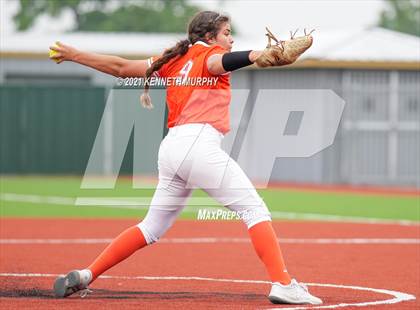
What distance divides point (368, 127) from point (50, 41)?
12836 mm

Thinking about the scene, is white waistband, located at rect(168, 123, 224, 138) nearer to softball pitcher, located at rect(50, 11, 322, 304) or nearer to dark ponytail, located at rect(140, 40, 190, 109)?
softball pitcher, located at rect(50, 11, 322, 304)

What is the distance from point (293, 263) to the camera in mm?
12766

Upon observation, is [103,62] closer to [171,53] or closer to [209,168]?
[171,53]

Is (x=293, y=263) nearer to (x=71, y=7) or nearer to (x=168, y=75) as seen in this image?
(x=168, y=75)

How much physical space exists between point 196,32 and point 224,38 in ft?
0.75

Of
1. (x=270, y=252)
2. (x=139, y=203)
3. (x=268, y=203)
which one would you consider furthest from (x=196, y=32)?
(x=268, y=203)

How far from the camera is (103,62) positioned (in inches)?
371

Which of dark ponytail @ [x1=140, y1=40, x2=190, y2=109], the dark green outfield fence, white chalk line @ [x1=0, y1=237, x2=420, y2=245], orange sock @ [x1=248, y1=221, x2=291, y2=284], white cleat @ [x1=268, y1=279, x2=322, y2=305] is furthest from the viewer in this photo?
the dark green outfield fence

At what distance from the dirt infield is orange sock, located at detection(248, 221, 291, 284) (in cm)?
24

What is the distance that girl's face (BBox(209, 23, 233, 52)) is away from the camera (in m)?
9.24

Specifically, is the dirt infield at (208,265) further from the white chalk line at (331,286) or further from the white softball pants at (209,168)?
the white softball pants at (209,168)

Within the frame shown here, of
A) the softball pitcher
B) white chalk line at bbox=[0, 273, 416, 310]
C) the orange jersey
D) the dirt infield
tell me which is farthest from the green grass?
the orange jersey

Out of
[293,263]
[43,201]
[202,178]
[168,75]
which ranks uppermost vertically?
[168,75]

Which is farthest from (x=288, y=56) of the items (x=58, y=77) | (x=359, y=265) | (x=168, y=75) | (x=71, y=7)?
(x=71, y=7)
